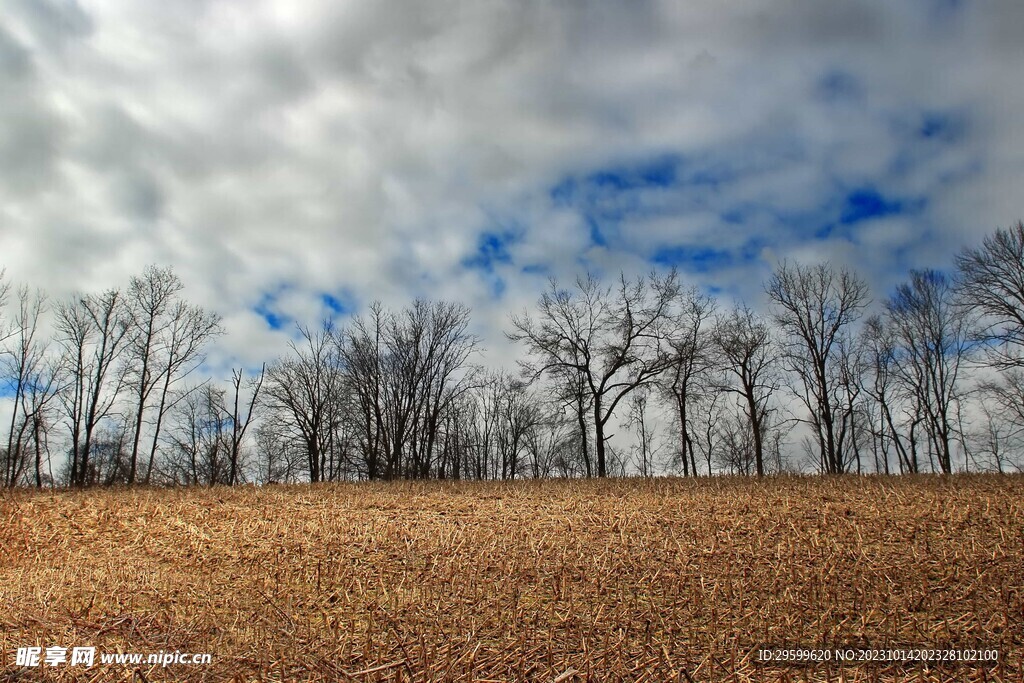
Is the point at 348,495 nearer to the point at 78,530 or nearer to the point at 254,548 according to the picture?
the point at 254,548

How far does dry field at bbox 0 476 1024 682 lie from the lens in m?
6.61

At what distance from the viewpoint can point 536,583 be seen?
31.6ft

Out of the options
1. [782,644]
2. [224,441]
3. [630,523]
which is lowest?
[782,644]

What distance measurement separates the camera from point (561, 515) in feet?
46.0

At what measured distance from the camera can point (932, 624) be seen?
24.3 ft

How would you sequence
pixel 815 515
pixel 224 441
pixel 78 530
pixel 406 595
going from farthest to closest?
pixel 224 441 < pixel 78 530 < pixel 815 515 < pixel 406 595

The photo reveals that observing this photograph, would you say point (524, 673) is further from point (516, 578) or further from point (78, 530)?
point (78, 530)

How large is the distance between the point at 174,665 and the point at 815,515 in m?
11.6

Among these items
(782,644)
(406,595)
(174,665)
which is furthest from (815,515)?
(174,665)

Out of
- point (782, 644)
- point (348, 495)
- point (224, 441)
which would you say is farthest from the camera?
point (224, 441)

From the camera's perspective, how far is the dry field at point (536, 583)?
6605mm

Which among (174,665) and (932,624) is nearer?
(174,665)

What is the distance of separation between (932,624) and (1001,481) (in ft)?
31.7

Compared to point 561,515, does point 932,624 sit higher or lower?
lower
